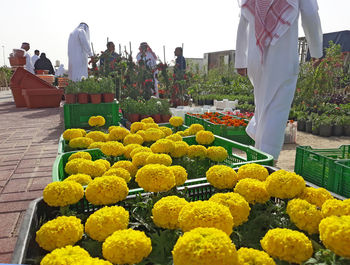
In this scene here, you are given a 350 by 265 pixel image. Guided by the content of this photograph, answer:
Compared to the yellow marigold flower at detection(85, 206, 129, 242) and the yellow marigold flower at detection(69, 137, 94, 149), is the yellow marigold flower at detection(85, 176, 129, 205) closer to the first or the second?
the yellow marigold flower at detection(85, 206, 129, 242)

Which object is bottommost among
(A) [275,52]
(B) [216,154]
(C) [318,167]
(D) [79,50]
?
(C) [318,167]

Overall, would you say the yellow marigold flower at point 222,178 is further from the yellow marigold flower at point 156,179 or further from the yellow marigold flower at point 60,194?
the yellow marigold flower at point 60,194

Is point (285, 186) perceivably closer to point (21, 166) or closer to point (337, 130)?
point (21, 166)

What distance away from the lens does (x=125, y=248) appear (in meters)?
0.81

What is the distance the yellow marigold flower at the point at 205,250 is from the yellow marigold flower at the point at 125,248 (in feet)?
0.51

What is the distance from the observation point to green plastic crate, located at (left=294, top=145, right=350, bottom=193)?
2217 millimetres

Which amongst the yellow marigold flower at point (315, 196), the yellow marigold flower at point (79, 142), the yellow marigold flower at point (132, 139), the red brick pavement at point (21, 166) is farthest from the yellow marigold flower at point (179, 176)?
the red brick pavement at point (21, 166)

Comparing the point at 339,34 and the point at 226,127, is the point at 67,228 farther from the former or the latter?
the point at 339,34

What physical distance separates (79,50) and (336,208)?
8.75 meters

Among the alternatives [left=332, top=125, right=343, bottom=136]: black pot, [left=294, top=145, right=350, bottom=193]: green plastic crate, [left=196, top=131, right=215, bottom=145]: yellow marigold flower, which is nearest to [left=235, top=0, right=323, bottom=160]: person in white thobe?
[left=294, top=145, right=350, bottom=193]: green plastic crate

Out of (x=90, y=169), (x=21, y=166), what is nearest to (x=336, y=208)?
(x=90, y=169)

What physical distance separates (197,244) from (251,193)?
59 cm

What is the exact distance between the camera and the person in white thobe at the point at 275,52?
339 centimetres

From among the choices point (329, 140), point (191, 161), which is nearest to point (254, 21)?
point (191, 161)
